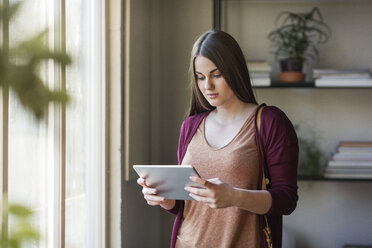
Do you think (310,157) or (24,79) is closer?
(24,79)

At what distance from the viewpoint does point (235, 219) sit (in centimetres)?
132

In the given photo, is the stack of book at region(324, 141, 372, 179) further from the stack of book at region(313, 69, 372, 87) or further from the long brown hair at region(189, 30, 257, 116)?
the long brown hair at region(189, 30, 257, 116)

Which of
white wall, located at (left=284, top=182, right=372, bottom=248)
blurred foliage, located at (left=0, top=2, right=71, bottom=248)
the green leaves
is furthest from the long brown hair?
white wall, located at (left=284, top=182, right=372, bottom=248)

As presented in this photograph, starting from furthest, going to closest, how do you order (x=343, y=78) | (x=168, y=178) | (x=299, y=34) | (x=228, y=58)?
(x=299, y=34), (x=343, y=78), (x=228, y=58), (x=168, y=178)

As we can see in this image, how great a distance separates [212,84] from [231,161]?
0.23 metres

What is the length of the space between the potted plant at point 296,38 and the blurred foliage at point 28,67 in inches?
97.1

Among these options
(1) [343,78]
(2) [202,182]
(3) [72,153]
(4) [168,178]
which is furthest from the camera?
(1) [343,78]

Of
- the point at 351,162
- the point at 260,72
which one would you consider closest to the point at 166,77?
the point at 260,72

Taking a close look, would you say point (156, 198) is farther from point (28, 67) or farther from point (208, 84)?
point (28, 67)

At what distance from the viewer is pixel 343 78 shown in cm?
261

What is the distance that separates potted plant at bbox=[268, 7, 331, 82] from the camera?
8.80ft

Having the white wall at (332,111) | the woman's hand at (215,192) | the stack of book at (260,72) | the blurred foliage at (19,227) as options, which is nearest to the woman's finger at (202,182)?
the woman's hand at (215,192)

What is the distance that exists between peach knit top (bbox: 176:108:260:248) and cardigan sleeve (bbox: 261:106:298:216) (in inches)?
1.7

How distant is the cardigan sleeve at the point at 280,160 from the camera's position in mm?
1273
